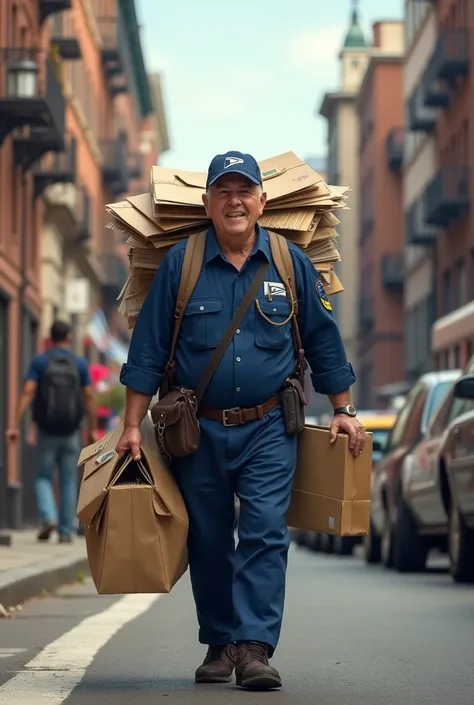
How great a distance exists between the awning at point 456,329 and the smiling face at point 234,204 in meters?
14.3

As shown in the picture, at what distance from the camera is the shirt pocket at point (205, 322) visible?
7.52 metres

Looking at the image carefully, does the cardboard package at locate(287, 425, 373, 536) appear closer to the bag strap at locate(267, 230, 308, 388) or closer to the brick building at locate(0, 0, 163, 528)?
the bag strap at locate(267, 230, 308, 388)

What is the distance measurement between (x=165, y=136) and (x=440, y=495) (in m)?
88.8

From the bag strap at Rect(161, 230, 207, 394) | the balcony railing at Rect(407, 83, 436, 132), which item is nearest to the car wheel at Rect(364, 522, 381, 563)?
the bag strap at Rect(161, 230, 207, 394)

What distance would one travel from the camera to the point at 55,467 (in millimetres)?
19094

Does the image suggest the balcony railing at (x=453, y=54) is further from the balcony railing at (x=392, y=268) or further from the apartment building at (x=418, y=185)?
the balcony railing at (x=392, y=268)

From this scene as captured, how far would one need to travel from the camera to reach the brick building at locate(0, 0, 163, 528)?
2914 centimetres

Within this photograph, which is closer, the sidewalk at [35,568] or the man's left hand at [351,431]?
the man's left hand at [351,431]

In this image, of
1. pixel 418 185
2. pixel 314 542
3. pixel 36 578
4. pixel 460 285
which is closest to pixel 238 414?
pixel 36 578

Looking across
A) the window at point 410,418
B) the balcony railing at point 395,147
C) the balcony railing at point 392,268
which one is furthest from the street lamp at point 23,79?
the balcony railing at point 392,268

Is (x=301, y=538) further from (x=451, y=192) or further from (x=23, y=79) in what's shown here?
(x=451, y=192)

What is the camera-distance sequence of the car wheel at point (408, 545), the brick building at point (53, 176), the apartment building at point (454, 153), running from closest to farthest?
the car wheel at point (408, 545) < the brick building at point (53, 176) < the apartment building at point (454, 153)

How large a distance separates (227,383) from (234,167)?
788 millimetres

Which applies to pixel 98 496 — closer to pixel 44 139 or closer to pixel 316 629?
pixel 316 629
